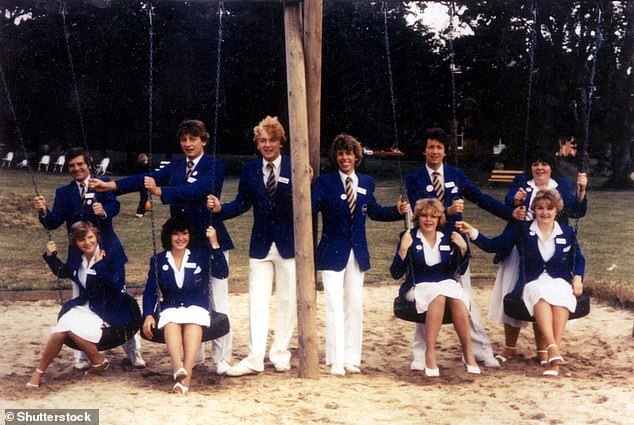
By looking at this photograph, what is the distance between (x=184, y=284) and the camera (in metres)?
5.21

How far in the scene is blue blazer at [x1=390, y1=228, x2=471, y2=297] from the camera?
18.1 ft

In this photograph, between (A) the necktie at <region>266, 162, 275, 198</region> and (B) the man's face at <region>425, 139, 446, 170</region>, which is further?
(B) the man's face at <region>425, 139, 446, 170</region>

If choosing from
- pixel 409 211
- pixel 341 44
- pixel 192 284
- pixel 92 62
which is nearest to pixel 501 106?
pixel 341 44

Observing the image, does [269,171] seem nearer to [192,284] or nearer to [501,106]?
[192,284]

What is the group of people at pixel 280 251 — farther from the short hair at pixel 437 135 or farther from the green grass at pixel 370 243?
the green grass at pixel 370 243

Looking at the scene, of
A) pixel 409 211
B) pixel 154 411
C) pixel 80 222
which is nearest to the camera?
pixel 154 411

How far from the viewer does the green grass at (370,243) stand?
934 cm

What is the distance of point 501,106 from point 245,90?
6.20 metres

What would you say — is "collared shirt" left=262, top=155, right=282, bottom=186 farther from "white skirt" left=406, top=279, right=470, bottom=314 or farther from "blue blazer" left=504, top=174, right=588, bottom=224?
"blue blazer" left=504, top=174, right=588, bottom=224

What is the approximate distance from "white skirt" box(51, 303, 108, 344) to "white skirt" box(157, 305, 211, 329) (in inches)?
17.4

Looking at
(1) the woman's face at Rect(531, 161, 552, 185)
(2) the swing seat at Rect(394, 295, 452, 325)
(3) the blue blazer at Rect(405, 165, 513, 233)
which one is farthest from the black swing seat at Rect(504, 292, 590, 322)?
(1) the woman's face at Rect(531, 161, 552, 185)

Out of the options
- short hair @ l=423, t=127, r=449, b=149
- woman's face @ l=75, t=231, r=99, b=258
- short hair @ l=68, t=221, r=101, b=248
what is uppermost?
short hair @ l=423, t=127, r=449, b=149

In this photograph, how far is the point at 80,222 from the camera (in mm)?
5344

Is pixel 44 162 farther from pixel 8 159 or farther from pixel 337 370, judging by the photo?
pixel 337 370
